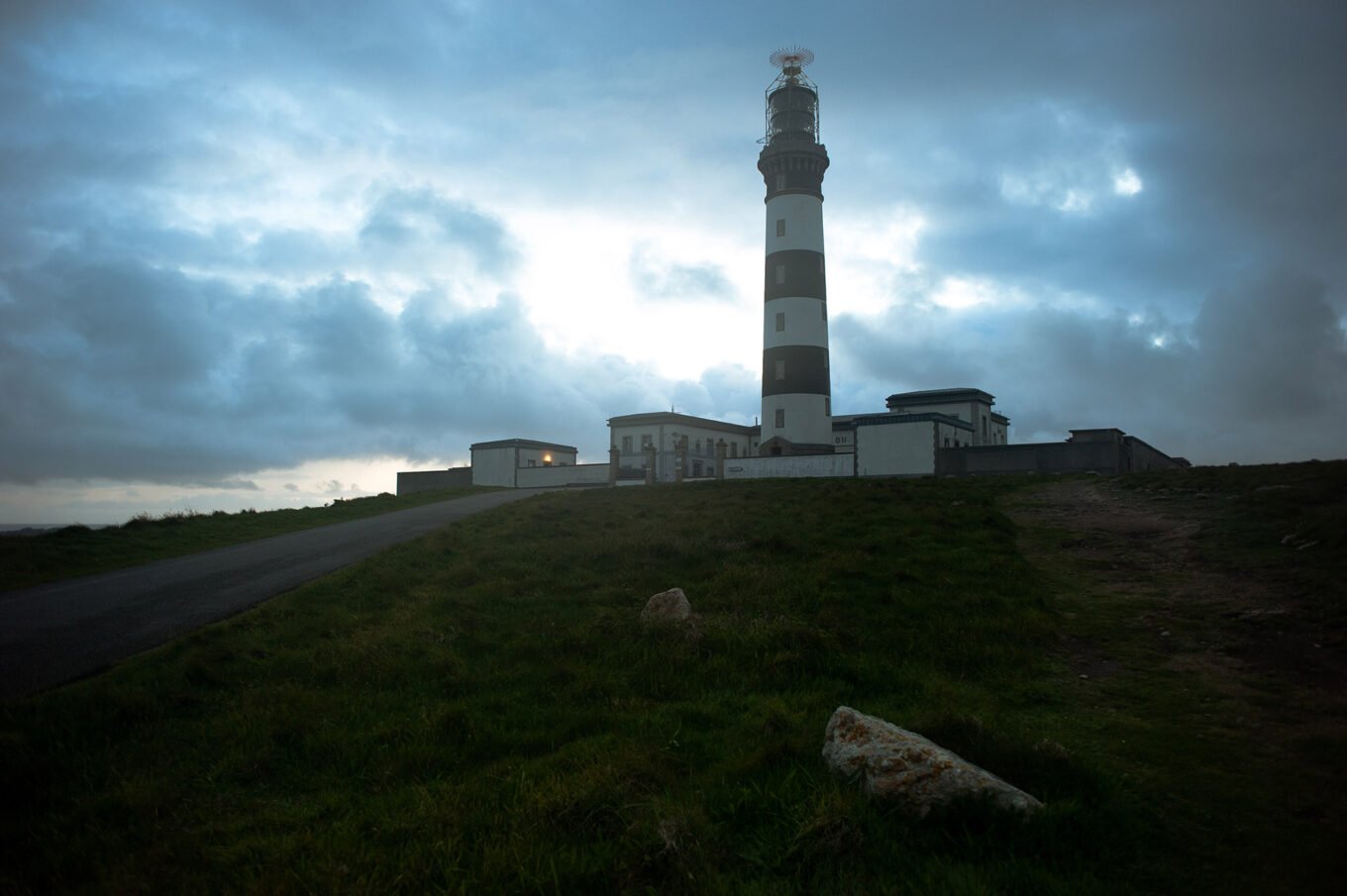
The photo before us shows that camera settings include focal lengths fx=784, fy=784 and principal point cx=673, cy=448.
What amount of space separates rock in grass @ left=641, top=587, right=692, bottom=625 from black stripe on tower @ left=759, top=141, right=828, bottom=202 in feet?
138

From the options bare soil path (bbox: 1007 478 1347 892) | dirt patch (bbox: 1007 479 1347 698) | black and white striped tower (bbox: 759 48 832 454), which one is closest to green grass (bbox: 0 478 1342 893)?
bare soil path (bbox: 1007 478 1347 892)

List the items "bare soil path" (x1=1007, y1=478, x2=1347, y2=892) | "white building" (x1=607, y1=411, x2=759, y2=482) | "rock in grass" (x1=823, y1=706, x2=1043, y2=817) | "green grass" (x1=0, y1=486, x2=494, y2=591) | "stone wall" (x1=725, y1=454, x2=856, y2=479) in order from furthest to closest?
1. "white building" (x1=607, y1=411, x2=759, y2=482)
2. "stone wall" (x1=725, y1=454, x2=856, y2=479)
3. "green grass" (x1=0, y1=486, x2=494, y2=591)
4. "bare soil path" (x1=1007, y1=478, x2=1347, y2=892)
5. "rock in grass" (x1=823, y1=706, x2=1043, y2=817)

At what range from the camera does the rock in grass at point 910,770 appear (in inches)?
219

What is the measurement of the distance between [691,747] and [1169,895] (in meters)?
3.69

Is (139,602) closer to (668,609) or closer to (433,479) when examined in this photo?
(668,609)

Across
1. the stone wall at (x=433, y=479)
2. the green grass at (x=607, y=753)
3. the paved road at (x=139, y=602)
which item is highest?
the stone wall at (x=433, y=479)

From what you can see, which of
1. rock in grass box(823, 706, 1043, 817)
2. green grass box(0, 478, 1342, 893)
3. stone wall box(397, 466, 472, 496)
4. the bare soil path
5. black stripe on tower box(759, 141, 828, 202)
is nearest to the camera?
green grass box(0, 478, 1342, 893)

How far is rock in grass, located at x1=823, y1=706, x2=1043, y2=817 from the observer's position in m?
5.57

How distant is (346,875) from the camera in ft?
16.5

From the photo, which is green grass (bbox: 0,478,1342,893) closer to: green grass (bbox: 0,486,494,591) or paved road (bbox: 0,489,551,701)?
paved road (bbox: 0,489,551,701)

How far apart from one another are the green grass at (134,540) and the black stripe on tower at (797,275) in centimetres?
2852

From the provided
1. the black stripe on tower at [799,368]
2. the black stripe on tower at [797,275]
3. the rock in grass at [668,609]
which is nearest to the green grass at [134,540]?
the rock in grass at [668,609]

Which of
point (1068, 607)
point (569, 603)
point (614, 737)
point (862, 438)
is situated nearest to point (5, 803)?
point (614, 737)

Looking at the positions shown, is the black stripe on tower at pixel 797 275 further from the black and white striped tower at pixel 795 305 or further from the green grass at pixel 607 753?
the green grass at pixel 607 753
